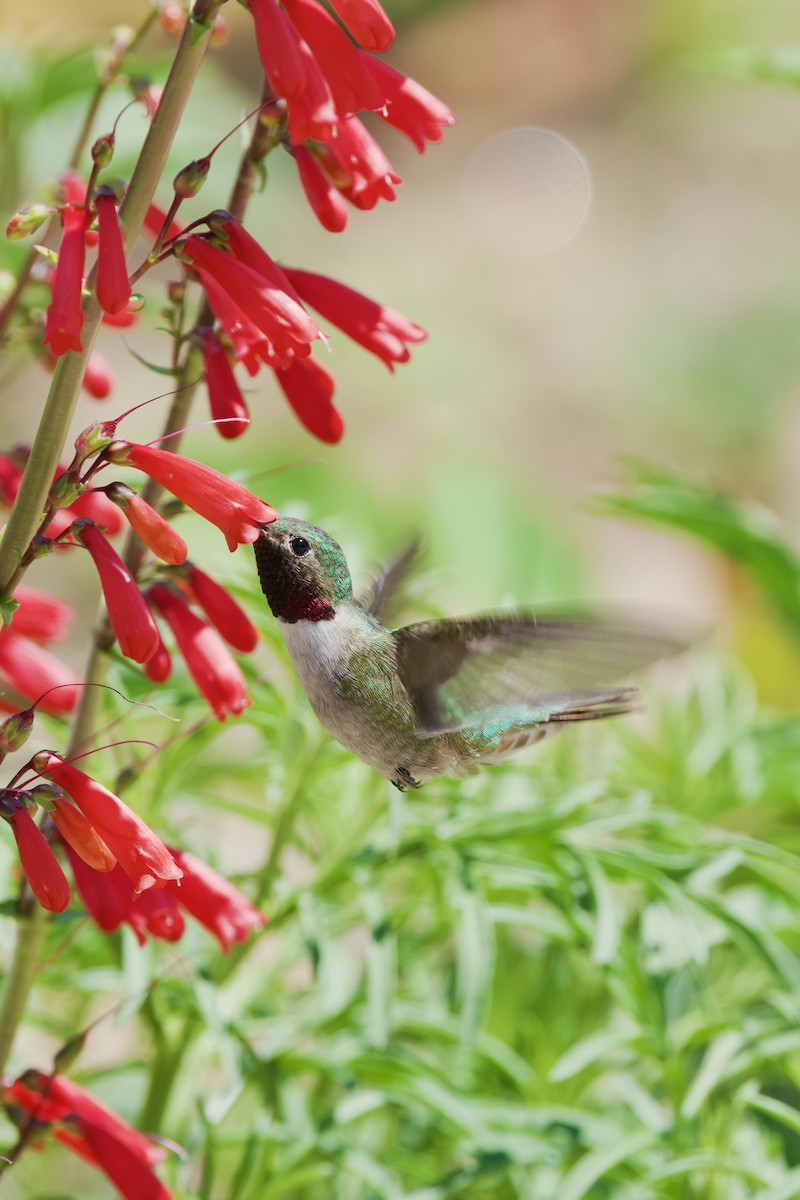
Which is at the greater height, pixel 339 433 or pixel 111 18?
pixel 111 18

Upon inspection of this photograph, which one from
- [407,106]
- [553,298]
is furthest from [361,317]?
[553,298]

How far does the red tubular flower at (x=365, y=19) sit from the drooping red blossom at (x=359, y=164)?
0.30 feet

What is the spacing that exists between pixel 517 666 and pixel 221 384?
1.23ft

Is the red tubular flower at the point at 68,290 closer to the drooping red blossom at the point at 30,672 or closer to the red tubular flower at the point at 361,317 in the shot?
the red tubular flower at the point at 361,317

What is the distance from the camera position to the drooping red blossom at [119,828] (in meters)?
1.15

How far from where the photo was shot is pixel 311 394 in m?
1.34

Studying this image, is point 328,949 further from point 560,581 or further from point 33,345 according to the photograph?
point 560,581

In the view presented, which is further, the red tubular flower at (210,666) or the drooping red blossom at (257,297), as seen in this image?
the red tubular flower at (210,666)

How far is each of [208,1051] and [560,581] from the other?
2.44 m

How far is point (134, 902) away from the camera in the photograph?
51.3 inches

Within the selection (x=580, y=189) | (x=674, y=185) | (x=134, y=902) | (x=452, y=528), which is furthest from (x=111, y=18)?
(x=134, y=902)

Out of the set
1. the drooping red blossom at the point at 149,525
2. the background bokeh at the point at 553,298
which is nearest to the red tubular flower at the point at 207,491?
the drooping red blossom at the point at 149,525

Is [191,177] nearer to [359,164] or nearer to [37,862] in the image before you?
[359,164]

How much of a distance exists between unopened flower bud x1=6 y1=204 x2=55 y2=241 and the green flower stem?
12 cm
